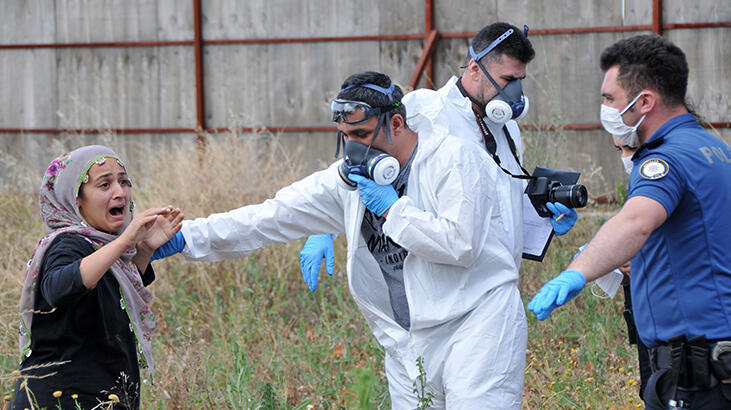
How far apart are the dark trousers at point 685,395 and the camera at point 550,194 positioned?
1111 mm

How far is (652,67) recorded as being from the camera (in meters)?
2.73

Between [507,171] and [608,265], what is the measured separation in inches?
47.2

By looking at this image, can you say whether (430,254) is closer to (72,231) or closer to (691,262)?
(691,262)

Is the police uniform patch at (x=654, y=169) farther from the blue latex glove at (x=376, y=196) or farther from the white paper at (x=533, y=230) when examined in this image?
the white paper at (x=533, y=230)

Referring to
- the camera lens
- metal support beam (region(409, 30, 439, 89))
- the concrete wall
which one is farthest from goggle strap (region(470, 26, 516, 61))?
metal support beam (region(409, 30, 439, 89))

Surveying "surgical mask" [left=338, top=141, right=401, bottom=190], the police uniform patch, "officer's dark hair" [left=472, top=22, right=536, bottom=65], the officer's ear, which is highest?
"officer's dark hair" [left=472, top=22, right=536, bottom=65]

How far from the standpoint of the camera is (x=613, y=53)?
9.24ft

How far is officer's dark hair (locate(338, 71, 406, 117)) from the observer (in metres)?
3.30

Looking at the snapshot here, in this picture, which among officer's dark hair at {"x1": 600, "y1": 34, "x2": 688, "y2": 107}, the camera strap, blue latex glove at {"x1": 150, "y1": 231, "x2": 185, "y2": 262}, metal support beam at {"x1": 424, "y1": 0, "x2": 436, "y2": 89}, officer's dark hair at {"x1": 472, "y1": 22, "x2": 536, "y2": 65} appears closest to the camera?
officer's dark hair at {"x1": 600, "y1": 34, "x2": 688, "y2": 107}

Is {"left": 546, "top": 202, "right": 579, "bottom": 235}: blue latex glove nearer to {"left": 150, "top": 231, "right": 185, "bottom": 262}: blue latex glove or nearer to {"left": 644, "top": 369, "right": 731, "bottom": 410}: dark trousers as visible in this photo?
{"left": 644, "top": 369, "right": 731, "bottom": 410}: dark trousers

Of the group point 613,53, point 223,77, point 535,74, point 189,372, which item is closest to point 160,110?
point 223,77

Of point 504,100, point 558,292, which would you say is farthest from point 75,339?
point 504,100

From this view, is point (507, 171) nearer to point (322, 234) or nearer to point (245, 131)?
point (322, 234)

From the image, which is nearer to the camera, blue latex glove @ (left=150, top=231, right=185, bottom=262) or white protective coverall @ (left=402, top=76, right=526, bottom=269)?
white protective coverall @ (left=402, top=76, right=526, bottom=269)
